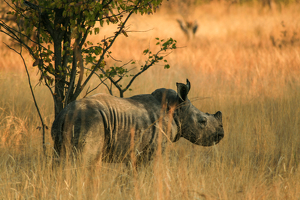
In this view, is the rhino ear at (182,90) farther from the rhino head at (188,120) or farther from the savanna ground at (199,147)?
the savanna ground at (199,147)

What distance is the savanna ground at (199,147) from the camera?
9.36 feet

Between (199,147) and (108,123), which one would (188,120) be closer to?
(108,123)

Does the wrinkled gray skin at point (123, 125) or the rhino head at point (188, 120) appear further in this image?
the rhino head at point (188, 120)

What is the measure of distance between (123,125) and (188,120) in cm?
75

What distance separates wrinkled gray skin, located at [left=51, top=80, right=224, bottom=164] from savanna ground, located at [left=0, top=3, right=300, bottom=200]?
0.56 ft

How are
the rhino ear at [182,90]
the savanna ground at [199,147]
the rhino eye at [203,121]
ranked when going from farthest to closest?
1. the rhino eye at [203,121]
2. the rhino ear at [182,90]
3. the savanna ground at [199,147]

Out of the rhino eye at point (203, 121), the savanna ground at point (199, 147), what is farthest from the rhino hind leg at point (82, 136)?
the rhino eye at point (203, 121)

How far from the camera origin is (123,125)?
3.08 m

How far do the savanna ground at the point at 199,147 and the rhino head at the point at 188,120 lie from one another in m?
0.22

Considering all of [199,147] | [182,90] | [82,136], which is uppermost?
[182,90]

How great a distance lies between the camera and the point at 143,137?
10.4 feet

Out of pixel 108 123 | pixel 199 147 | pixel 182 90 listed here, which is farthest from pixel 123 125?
pixel 199 147

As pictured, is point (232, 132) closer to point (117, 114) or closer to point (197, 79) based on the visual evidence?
point (117, 114)

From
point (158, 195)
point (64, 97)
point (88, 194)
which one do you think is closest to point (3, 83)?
point (64, 97)
